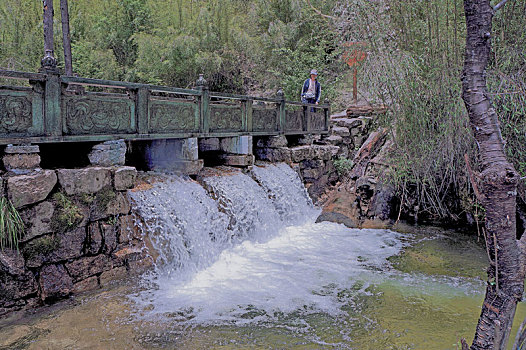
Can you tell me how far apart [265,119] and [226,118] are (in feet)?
4.97

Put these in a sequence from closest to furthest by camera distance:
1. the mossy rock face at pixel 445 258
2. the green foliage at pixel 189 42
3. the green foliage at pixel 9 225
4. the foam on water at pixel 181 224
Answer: the green foliage at pixel 9 225 → the foam on water at pixel 181 224 → the mossy rock face at pixel 445 258 → the green foliage at pixel 189 42

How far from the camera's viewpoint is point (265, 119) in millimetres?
9398

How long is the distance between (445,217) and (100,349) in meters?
6.95

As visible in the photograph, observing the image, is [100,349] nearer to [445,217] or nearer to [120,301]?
[120,301]

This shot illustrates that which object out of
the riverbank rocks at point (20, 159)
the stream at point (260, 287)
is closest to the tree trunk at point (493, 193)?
the stream at point (260, 287)

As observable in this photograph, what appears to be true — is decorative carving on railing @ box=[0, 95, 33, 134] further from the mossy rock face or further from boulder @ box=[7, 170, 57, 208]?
the mossy rock face

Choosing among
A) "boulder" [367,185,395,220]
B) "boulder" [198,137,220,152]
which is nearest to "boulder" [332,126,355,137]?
"boulder" [367,185,395,220]

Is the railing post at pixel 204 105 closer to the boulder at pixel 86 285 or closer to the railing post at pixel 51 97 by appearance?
the railing post at pixel 51 97

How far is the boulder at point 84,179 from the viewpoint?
5074mm

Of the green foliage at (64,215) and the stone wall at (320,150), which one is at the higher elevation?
the stone wall at (320,150)

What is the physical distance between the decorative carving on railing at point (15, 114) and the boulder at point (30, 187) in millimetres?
535

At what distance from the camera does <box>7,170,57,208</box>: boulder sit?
4.52m

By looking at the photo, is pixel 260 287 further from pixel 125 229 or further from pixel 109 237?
pixel 109 237

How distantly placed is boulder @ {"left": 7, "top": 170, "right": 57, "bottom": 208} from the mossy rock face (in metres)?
4.94
